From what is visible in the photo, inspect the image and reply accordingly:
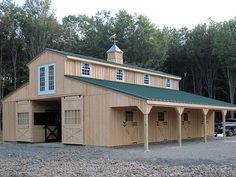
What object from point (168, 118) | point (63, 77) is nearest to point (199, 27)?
point (168, 118)

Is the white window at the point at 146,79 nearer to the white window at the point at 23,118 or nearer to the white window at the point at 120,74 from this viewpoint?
the white window at the point at 120,74

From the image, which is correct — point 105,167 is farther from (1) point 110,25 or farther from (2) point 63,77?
(1) point 110,25

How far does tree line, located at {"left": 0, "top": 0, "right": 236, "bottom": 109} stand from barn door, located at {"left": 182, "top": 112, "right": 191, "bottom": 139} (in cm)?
1506

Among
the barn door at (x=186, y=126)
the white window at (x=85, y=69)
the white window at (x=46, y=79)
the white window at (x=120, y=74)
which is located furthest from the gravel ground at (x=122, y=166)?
the barn door at (x=186, y=126)

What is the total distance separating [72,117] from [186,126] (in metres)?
9.37

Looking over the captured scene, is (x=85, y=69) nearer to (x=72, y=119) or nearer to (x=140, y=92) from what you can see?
(x=72, y=119)

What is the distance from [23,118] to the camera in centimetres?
2448

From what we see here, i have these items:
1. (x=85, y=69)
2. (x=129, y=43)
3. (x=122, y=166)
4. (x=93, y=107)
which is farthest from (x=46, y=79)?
(x=129, y=43)

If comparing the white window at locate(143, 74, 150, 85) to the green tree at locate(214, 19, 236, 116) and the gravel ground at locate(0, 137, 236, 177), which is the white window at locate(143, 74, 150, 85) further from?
the green tree at locate(214, 19, 236, 116)

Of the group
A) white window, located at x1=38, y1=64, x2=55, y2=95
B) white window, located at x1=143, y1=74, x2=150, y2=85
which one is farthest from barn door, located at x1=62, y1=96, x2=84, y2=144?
white window, located at x1=143, y1=74, x2=150, y2=85

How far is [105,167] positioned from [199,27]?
34594mm

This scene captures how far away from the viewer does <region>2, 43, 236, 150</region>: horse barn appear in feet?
63.8

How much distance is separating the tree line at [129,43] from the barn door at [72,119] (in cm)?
1701

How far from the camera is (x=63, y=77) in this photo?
71.2ft
